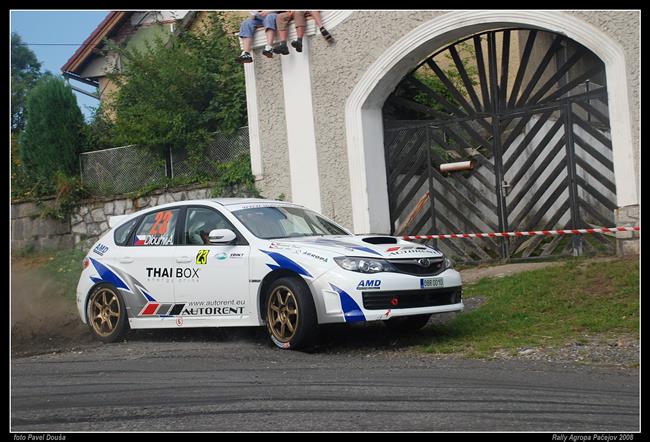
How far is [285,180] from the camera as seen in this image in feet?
55.8

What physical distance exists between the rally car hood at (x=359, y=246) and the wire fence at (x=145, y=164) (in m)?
8.43

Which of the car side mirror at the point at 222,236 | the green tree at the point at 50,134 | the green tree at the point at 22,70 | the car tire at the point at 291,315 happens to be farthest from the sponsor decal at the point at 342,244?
the green tree at the point at 22,70

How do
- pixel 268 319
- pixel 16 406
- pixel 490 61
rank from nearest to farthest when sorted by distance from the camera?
pixel 16 406, pixel 268 319, pixel 490 61

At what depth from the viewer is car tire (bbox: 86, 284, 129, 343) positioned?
10766 mm

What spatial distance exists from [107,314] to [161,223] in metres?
1.25

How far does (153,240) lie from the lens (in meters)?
11.0

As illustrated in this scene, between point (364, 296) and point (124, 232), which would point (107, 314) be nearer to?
point (124, 232)

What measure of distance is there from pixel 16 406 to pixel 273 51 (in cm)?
1065

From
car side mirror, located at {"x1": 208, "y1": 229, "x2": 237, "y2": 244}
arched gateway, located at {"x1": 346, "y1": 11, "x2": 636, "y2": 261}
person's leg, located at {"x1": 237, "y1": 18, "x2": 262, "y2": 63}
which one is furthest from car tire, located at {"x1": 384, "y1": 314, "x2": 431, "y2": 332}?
person's leg, located at {"x1": 237, "y1": 18, "x2": 262, "y2": 63}

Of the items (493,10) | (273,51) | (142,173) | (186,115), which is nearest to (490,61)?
(493,10)

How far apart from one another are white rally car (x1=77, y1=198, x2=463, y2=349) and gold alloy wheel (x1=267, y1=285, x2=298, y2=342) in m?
0.01

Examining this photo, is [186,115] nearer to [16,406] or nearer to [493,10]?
[493,10]

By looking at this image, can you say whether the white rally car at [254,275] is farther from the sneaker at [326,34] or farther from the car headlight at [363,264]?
the sneaker at [326,34]

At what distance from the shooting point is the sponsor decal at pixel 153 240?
1080 centimetres
